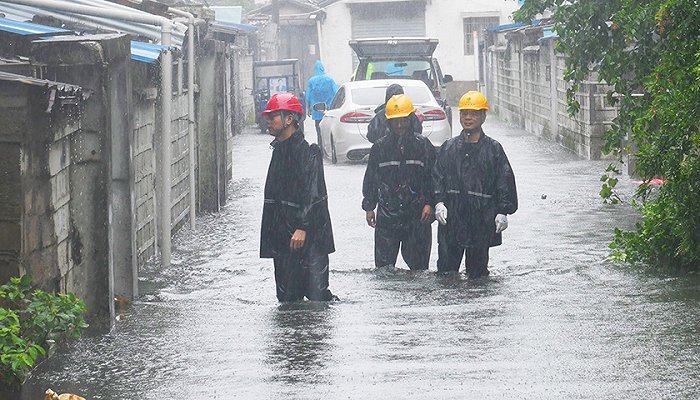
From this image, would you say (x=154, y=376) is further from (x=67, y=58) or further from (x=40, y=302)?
(x=67, y=58)

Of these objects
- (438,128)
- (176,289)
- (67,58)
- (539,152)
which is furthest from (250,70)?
(67,58)

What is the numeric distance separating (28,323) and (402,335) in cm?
240

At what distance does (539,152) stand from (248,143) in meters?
7.60

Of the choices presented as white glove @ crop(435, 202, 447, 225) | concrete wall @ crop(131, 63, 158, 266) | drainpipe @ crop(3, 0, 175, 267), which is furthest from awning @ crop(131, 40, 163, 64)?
white glove @ crop(435, 202, 447, 225)

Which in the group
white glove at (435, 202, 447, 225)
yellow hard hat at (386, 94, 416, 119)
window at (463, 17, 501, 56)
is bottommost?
white glove at (435, 202, 447, 225)

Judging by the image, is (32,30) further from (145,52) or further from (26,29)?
(145,52)

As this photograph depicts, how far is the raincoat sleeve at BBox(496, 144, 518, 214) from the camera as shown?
34.6 feet

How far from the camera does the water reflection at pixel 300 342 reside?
23.8 feet

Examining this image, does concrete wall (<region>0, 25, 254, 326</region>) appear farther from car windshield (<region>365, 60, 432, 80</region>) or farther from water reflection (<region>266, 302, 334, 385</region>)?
car windshield (<region>365, 60, 432, 80</region>)

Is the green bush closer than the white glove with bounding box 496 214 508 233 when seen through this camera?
A: Yes

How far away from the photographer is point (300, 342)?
8242 mm

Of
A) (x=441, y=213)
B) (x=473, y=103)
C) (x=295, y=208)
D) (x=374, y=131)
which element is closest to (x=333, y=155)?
(x=374, y=131)

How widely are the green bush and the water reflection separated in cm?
114

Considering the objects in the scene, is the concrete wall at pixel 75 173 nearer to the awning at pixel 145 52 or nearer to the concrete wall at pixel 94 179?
the concrete wall at pixel 94 179
